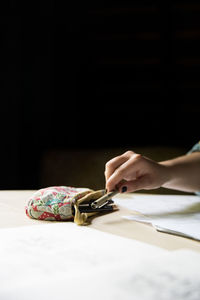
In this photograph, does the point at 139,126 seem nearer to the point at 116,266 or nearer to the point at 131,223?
the point at 131,223

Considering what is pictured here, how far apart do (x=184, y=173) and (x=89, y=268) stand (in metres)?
0.69

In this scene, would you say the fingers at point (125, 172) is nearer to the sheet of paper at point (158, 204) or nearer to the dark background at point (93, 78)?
the sheet of paper at point (158, 204)

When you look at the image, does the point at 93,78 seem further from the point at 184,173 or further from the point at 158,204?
the point at 158,204

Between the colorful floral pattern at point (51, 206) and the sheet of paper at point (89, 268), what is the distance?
9 cm

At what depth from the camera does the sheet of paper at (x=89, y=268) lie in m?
0.43

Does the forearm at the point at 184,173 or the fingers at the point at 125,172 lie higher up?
the fingers at the point at 125,172

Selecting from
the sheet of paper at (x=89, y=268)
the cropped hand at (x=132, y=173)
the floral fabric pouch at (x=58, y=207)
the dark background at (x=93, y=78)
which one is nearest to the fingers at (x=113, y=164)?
the cropped hand at (x=132, y=173)

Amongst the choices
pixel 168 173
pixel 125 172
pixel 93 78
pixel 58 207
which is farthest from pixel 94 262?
pixel 93 78

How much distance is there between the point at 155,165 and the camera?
1.02 meters

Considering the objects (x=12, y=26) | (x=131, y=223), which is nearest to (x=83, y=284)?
(x=131, y=223)

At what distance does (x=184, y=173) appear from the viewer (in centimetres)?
115

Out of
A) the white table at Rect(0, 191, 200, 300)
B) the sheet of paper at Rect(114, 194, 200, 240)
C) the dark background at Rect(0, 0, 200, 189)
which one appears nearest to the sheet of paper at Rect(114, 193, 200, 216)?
the sheet of paper at Rect(114, 194, 200, 240)

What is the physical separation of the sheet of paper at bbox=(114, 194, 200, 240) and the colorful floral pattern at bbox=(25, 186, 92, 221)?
0.14 metres

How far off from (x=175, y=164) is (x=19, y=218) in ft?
1.66
